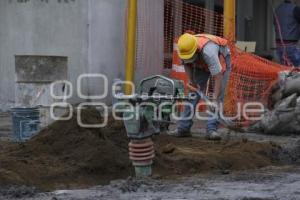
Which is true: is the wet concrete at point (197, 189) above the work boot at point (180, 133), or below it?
below

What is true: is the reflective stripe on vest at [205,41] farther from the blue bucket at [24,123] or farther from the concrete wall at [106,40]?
the concrete wall at [106,40]

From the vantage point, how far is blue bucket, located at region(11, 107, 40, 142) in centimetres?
881

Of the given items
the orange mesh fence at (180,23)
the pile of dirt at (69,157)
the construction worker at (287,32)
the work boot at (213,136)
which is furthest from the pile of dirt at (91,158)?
the construction worker at (287,32)

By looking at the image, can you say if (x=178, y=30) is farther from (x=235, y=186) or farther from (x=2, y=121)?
(x=235, y=186)

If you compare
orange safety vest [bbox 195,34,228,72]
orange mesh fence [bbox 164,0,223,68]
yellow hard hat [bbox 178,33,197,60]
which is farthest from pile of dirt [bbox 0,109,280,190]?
orange mesh fence [bbox 164,0,223,68]

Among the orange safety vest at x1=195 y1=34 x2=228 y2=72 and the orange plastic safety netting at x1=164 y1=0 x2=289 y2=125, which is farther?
the orange plastic safety netting at x1=164 y1=0 x2=289 y2=125

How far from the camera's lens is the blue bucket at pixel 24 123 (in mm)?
8812

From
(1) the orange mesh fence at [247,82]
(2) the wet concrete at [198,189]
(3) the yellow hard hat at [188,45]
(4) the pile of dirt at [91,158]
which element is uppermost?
(3) the yellow hard hat at [188,45]

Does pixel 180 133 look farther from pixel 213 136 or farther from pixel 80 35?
pixel 80 35

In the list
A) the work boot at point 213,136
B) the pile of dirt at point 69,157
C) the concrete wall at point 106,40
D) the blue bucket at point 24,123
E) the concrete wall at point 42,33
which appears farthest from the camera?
the concrete wall at point 42,33

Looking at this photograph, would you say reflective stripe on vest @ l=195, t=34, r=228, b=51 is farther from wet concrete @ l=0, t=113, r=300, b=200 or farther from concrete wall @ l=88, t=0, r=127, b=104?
concrete wall @ l=88, t=0, r=127, b=104

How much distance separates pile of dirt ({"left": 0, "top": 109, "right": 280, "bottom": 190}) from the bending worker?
115 cm

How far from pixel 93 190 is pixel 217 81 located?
3.56 meters

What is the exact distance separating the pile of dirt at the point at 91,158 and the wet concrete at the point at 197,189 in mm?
386
